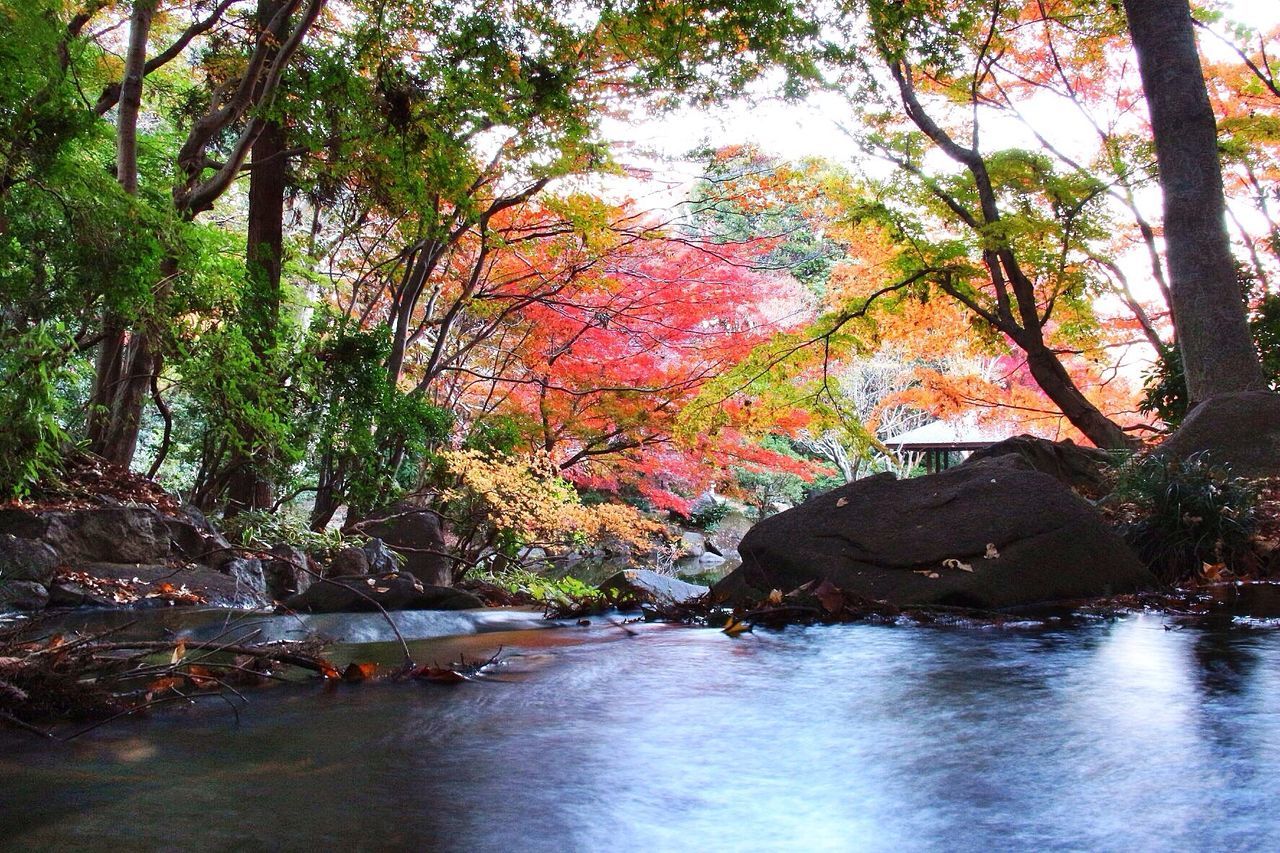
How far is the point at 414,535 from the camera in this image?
966cm

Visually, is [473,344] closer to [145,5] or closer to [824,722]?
[145,5]

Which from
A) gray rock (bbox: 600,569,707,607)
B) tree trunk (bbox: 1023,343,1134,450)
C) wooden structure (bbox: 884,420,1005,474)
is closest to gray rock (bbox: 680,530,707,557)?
wooden structure (bbox: 884,420,1005,474)

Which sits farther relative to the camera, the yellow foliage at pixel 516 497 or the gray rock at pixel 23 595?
the yellow foliage at pixel 516 497

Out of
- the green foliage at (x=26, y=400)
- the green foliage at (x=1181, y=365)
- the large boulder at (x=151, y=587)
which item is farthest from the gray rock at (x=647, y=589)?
the green foliage at (x=1181, y=365)

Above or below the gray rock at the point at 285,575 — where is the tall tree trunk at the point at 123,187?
above

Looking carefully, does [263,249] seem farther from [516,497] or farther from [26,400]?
[516,497]

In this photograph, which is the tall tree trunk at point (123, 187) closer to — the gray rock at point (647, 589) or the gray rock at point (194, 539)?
the gray rock at point (194, 539)

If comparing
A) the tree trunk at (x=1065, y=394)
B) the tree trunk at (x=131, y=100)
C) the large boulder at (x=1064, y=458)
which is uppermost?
the tree trunk at (x=131, y=100)

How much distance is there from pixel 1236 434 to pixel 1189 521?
4.36 ft

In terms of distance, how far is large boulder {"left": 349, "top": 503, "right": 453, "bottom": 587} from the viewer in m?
8.81

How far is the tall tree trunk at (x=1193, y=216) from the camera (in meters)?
6.40

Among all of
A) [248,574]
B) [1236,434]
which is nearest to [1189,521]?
[1236,434]

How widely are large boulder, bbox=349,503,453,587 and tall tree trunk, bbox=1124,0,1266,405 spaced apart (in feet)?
22.6

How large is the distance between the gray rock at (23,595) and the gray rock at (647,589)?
3462 mm
